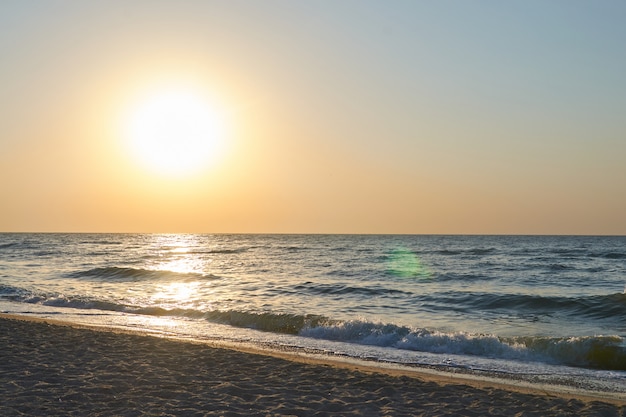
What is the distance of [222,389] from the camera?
30.5 feet

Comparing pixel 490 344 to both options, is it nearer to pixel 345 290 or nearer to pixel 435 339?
pixel 435 339

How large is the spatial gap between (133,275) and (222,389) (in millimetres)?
30071

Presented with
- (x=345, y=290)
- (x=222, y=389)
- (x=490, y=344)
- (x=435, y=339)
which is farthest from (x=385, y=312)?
(x=222, y=389)

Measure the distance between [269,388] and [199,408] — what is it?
5.42 feet

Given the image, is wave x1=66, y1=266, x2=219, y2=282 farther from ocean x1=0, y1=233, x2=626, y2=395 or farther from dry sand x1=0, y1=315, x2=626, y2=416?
dry sand x1=0, y1=315, x2=626, y2=416

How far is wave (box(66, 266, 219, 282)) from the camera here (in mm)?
35219

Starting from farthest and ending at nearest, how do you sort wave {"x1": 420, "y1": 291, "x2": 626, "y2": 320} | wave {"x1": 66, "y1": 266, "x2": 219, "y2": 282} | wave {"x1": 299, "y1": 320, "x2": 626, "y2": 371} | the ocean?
wave {"x1": 66, "y1": 266, "x2": 219, "y2": 282} → wave {"x1": 420, "y1": 291, "x2": 626, "y2": 320} → the ocean → wave {"x1": 299, "y1": 320, "x2": 626, "y2": 371}

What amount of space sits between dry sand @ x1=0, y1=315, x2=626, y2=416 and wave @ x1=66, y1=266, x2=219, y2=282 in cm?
2301

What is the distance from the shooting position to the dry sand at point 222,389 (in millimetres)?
8156

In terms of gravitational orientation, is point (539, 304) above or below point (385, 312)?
below

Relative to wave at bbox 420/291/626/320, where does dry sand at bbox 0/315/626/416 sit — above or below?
above

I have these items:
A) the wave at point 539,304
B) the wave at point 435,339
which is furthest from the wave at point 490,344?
the wave at point 539,304

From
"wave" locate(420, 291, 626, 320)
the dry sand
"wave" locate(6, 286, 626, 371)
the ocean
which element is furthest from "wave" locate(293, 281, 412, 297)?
the dry sand

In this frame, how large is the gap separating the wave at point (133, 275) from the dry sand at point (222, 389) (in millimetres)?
23014
